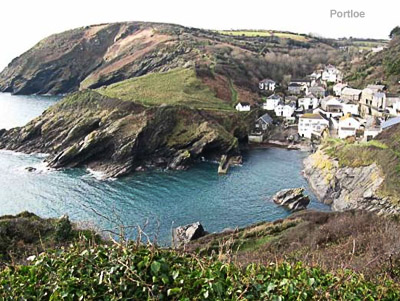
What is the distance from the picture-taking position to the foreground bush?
5.00m

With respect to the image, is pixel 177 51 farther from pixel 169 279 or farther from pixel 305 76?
pixel 169 279

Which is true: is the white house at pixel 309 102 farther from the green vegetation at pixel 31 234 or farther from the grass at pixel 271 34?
the grass at pixel 271 34

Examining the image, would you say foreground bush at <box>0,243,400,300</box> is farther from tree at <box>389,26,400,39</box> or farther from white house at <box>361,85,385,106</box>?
tree at <box>389,26,400,39</box>

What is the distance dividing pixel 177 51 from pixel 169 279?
105806 millimetres

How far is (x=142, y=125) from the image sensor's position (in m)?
62.4

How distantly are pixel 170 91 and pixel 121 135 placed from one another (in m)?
22.4

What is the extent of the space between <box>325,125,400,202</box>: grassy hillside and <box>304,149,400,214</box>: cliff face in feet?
2.11

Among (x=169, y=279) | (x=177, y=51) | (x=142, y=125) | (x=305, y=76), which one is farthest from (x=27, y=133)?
(x=305, y=76)

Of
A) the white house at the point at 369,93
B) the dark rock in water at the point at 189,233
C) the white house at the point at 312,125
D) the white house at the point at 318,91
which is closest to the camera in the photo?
the dark rock in water at the point at 189,233

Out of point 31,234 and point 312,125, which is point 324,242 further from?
point 312,125

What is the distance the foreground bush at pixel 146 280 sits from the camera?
5000mm

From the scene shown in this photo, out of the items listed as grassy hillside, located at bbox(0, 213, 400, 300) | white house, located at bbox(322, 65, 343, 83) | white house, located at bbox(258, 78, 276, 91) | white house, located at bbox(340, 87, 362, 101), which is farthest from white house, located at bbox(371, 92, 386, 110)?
grassy hillside, located at bbox(0, 213, 400, 300)

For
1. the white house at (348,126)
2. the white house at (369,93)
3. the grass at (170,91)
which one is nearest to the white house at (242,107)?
the grass at (170,91)

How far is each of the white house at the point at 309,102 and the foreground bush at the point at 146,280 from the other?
8340cm
